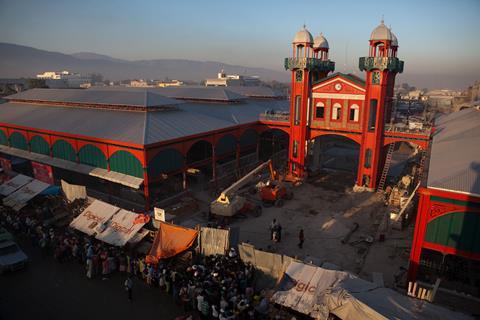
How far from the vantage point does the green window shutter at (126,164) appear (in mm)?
26453

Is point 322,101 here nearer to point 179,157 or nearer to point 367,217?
point 367,217

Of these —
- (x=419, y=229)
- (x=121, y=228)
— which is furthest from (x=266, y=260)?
(x=121, y=228)

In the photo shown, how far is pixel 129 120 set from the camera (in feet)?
99.9

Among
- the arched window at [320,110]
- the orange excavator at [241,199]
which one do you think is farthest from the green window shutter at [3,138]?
the arched window at [320,110]

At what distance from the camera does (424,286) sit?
55.5 ft

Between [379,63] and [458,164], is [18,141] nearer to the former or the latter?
[379,63]

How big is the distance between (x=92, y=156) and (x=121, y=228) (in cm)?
1110

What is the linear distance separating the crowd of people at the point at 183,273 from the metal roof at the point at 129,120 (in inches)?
A: 353

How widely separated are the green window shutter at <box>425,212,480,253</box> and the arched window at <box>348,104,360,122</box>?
19.7m

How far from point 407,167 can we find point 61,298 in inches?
1501

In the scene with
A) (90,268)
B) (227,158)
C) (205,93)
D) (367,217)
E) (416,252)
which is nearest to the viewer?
(416,252)

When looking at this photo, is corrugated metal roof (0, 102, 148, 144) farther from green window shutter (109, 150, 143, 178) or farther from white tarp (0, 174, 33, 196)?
white tarp (0, 174, 33, 196)

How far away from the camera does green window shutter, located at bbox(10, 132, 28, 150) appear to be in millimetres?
35594

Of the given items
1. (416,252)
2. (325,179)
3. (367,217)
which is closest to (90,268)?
(416,252)
